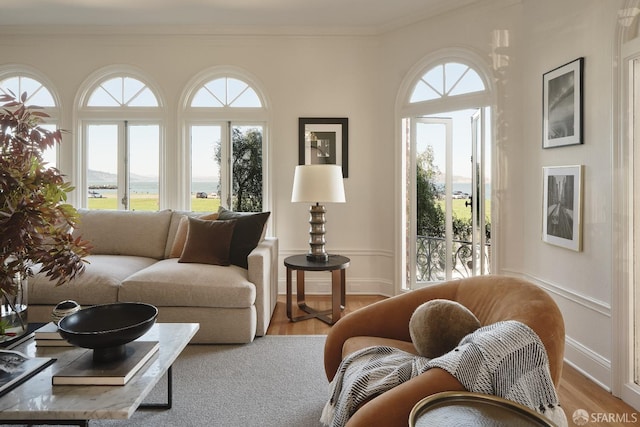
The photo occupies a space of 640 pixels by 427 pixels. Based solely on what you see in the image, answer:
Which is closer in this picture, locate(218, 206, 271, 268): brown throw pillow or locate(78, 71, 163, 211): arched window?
locate(218, 206, 271, 268): brown throw pillow

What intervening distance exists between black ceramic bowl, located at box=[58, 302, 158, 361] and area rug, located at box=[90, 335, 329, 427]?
2.11 feet

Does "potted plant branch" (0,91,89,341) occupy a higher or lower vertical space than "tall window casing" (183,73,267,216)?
lower

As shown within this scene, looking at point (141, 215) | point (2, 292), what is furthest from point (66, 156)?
point (2, 292)

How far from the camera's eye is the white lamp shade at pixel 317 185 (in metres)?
3.46

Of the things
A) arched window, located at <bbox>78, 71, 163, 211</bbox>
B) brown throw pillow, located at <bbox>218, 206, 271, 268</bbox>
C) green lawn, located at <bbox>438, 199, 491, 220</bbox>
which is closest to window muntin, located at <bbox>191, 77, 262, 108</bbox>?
arched window, located at <bbox>78, 71, 163, 211</bbox>

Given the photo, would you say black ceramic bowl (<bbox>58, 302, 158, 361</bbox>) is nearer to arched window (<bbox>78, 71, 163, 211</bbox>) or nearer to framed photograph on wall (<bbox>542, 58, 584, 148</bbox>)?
framed photograph on wall (<bbox>542, 58, 584, 148</bbox>)

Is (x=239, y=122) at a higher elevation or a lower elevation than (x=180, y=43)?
lower

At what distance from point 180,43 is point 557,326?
4326 mm

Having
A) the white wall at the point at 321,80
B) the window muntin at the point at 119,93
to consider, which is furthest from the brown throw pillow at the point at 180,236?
the window muntin at the point at 119,93

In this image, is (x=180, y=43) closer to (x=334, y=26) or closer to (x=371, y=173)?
(x=334, y=26)

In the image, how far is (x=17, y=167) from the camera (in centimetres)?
136

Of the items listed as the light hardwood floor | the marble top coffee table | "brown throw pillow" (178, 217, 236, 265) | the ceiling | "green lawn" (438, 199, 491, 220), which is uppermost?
the ceiling

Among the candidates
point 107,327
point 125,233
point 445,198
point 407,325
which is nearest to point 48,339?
point 107,327

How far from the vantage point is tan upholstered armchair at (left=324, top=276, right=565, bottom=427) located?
1263mm
